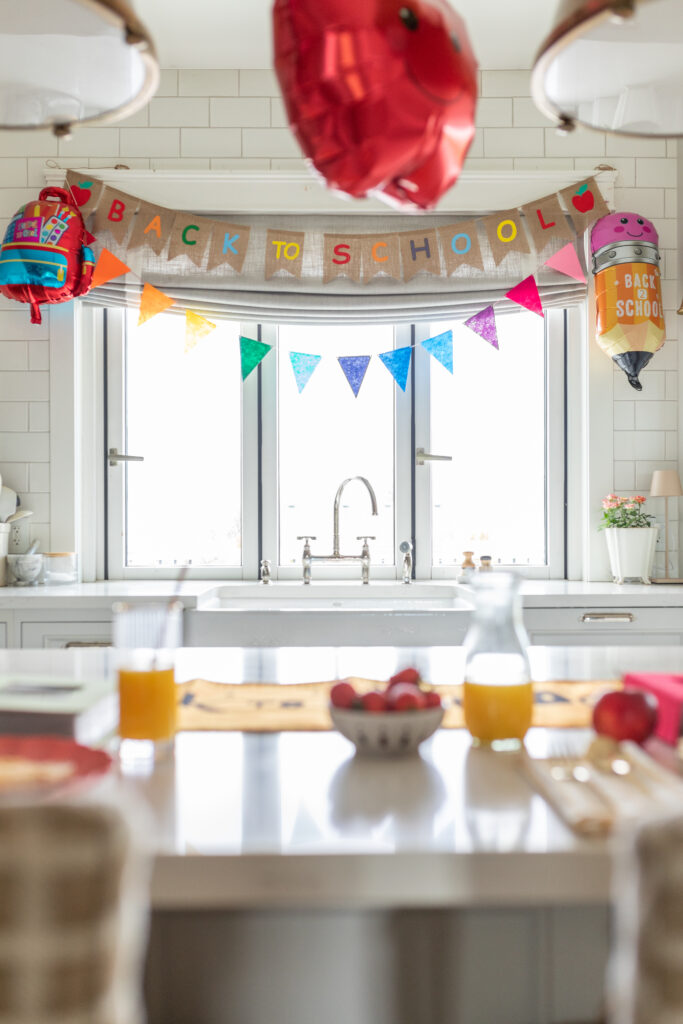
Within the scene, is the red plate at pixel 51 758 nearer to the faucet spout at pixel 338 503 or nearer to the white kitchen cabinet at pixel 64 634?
the white kitchen cabinet at pixel 64 634

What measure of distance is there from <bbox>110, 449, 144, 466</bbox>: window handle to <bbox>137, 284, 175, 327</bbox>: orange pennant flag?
0.52 meters

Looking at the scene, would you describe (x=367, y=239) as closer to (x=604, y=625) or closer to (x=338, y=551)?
(x=338, y=551)

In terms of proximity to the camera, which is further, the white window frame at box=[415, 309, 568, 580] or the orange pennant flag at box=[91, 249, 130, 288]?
the white window frame at box=[415, 309, 568, 580]

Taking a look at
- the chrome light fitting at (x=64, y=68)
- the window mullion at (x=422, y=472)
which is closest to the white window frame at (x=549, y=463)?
the window mullion at (x=422, y=472)

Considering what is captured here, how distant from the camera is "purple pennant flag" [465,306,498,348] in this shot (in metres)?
3.29

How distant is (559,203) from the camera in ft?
10.6

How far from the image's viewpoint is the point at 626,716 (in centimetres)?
103

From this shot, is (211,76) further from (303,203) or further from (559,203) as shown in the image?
(559,203)

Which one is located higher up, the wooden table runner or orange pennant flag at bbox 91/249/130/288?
orange pennant flag at bbox 91/249/130/288

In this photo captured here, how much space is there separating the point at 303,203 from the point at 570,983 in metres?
2.88

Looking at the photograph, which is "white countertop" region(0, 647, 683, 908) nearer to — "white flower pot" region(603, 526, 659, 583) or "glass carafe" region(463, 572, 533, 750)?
"glass carafe" region(463, 572, 533, 750)

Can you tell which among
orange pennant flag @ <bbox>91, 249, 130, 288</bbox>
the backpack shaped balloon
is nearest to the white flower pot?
orange pennant flag @ <bbox>91, 249, 130, 288</bbox>


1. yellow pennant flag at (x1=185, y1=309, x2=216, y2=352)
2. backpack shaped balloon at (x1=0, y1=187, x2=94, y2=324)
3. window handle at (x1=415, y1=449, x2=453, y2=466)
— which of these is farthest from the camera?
window handle at (x1=415, y1=449, x2=453, y2=466)

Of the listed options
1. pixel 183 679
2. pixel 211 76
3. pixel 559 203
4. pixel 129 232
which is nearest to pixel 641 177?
pixel 559 203
